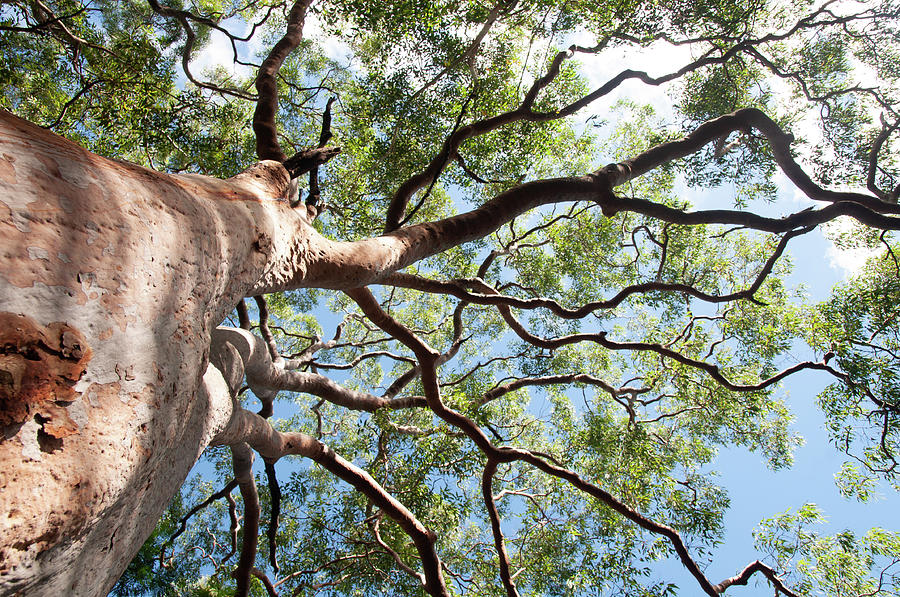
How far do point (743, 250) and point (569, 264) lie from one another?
146 inches

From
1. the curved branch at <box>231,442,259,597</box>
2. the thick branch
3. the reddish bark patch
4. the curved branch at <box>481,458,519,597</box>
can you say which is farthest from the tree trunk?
the curved branch at <box>481,458,519,597</box>

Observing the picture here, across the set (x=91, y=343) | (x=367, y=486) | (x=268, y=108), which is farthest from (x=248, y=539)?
(x=91, y=343)

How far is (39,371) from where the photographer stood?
909 millimetres

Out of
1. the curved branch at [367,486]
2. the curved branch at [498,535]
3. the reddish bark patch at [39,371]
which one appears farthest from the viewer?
the curved branch at [498,535]

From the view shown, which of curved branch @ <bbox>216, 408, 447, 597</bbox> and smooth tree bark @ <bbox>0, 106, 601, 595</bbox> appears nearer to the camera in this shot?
smooth tree bark @ <bbox>0, 106, 601, 595</bbox>

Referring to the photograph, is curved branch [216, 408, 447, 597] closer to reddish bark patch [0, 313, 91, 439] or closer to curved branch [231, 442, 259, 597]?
curved branch [231, 442, 259, 597]

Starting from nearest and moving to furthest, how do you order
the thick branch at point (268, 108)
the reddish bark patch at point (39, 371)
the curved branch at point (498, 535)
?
the reddish bark patch at point (39, 371), the thick branch at point (268, 108), the curved branch at point (498, 535)

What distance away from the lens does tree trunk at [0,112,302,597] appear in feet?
2.83

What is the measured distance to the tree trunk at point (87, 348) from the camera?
0.86m

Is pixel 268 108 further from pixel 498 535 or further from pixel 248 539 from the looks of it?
pixel 498 535

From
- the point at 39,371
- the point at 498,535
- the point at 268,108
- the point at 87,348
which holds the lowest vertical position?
the point at 39,371

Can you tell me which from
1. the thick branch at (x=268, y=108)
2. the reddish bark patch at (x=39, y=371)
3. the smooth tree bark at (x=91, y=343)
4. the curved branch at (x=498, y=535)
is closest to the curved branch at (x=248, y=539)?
the curved branch at (x=498, y=535)

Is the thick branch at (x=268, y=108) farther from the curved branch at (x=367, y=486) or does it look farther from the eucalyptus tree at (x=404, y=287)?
the curved branch at (x=367, y=486)

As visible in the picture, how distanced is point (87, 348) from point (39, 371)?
12 cm
